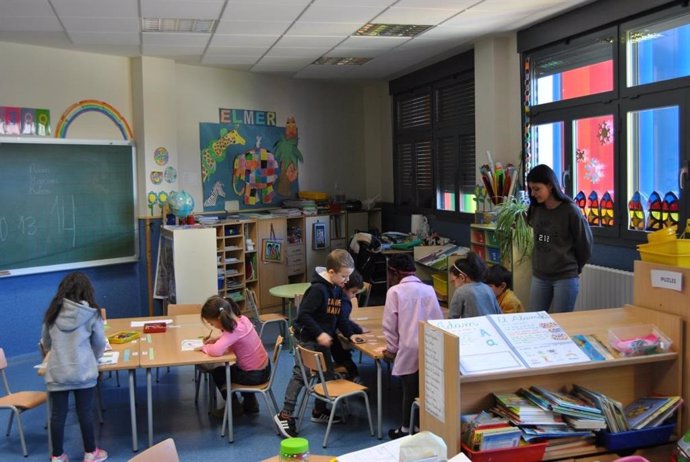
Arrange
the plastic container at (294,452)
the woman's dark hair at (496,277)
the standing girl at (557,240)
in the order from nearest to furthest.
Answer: the plastic container at (294,452)
the standing girl at (557,240)
the woman's dark hair at (496,277)

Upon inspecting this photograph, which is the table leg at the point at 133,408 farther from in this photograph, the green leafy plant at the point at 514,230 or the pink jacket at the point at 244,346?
the green leafy plant at the point at 514,230

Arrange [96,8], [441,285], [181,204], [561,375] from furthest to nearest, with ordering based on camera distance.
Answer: [181,204] < [441,285] < [96,8] < [561,375]

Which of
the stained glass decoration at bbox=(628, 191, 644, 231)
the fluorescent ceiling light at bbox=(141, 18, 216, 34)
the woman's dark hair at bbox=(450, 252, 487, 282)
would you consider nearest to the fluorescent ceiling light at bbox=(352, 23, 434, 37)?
the fluorescent ceiling light at bbox=(141, 18, 216, 34)

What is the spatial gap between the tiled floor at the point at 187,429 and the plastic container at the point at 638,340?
2064 millimetres

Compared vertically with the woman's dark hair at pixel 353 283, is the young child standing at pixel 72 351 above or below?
below

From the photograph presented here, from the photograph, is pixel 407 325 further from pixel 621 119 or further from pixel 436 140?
pixel 436 140

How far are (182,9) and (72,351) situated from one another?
2906mm

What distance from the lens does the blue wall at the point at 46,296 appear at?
6.63 metres

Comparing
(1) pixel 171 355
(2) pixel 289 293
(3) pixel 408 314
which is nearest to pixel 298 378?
(1) pixel 171 355

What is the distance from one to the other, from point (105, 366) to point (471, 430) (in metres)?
2.60

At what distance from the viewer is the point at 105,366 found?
4.19 meters

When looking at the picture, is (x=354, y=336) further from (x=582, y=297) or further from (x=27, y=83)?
(x=27, y=83)

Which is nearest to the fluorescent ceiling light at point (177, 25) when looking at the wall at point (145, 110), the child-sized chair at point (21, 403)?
the wall at point (145, 110)

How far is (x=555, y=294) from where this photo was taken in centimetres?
471
